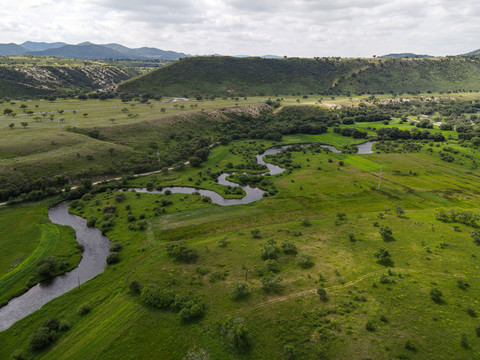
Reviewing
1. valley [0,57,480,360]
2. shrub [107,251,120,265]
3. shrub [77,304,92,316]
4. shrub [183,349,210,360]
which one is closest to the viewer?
shrub [183,349,210,360]

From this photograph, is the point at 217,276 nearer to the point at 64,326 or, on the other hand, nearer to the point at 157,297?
the point at 157,297

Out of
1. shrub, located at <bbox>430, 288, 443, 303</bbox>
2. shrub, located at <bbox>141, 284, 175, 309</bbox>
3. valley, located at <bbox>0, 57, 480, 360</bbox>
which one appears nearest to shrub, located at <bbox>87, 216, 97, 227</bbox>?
valley, located at <bbox>0, 57, 480, 360</bbox>

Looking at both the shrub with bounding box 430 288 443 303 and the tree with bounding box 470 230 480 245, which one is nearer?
the shrub with bounding box 430 288 443 303

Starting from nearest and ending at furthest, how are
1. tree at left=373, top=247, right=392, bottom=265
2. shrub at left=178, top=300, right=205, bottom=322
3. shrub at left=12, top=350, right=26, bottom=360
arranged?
1. shrub at left=12, top=350, right=26, bottom=360
2. shrub at left=178, top=300, right=205, bottom=322
3. tree at left=373, top=247, right=392, bottom=265

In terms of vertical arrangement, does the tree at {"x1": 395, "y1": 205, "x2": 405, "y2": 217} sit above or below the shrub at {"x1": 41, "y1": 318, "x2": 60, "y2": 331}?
above

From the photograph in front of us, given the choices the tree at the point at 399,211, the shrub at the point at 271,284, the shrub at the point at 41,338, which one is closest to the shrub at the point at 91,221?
Result: the shrub at the point at 41,338

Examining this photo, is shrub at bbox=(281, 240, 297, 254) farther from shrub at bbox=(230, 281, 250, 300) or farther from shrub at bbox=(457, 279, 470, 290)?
shrub at bbox=(457, 279, 470, 290)

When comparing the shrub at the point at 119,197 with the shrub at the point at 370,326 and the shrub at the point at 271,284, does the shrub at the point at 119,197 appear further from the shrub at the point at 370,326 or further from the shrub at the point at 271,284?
the shrub at the point at 370,326

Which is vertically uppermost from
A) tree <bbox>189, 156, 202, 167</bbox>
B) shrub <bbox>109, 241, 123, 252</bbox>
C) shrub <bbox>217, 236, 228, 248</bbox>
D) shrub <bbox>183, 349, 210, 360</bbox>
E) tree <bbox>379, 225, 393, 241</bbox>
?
tree <bbox>189, 156, 202, 167</bbox>
